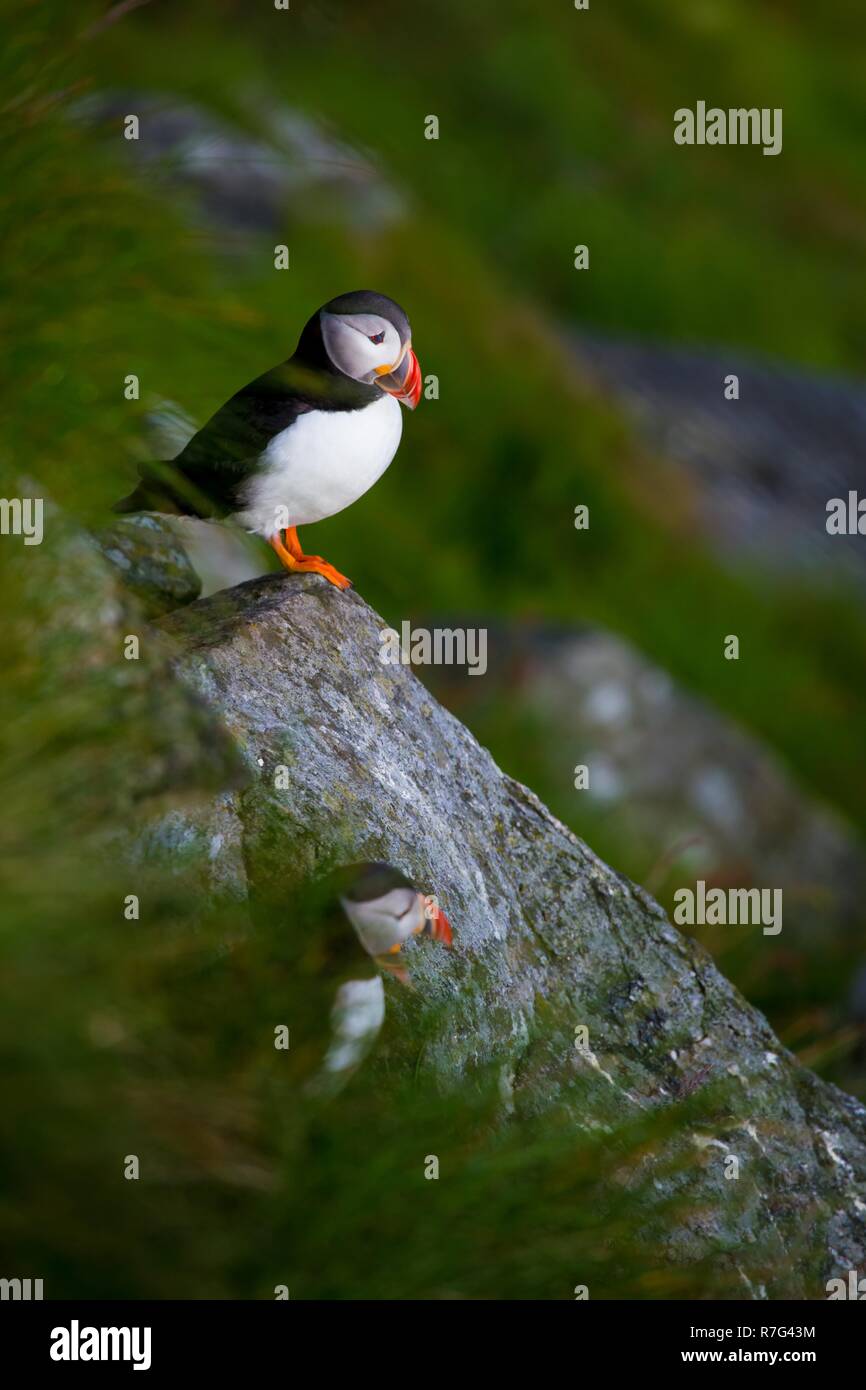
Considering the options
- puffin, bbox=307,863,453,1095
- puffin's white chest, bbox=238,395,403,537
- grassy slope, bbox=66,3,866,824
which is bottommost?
puffin, bbox=307,863,453,1095

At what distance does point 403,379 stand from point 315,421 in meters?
0.24

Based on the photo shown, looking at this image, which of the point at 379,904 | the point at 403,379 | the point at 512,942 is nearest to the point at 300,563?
the point at 403,379

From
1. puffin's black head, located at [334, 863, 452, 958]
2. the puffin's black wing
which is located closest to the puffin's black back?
the puffin's black wing

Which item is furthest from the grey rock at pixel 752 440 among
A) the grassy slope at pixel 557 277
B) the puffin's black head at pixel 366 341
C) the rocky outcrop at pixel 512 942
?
the puffin's black head at pixel 366 341

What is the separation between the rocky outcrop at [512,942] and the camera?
3.25 meters

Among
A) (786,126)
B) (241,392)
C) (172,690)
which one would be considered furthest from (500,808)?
(786,126)

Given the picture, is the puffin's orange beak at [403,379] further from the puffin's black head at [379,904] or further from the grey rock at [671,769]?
the grey rock at [671,769]

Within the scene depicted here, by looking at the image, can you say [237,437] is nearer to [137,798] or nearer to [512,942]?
[512,942]

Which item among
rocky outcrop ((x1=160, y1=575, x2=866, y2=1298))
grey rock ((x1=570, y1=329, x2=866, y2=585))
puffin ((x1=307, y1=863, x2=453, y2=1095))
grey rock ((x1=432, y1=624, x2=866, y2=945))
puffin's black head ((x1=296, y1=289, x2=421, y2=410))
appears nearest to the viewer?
puffin ((x1=307, y1=863, x2=453, y2=1095))

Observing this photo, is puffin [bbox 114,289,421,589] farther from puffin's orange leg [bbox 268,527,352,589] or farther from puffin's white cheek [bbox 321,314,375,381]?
puffin's orange leg [bbox 268,527,352,589]

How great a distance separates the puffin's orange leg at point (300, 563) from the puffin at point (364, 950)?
128cm

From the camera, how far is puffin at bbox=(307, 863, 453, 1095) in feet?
8.03

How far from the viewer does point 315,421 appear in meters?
3.87

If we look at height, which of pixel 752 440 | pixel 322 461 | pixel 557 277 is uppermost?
pixel 557 277
